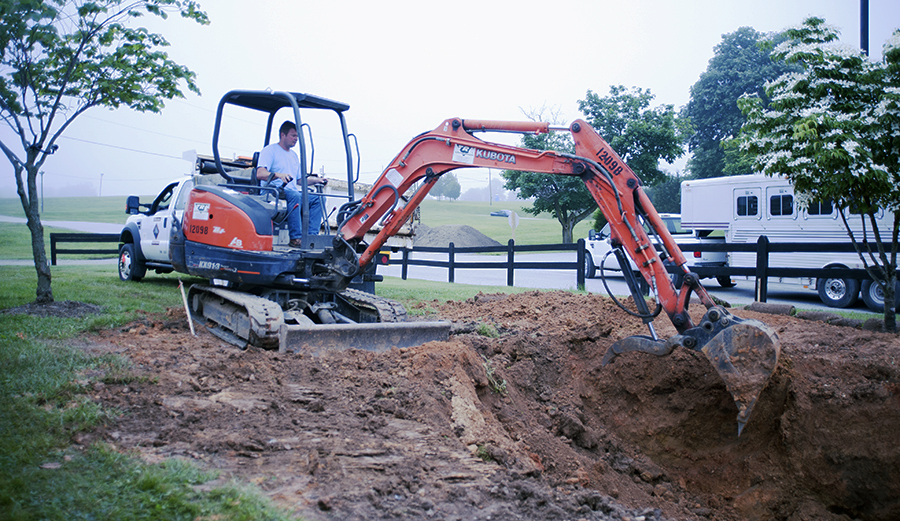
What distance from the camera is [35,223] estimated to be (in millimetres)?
7277

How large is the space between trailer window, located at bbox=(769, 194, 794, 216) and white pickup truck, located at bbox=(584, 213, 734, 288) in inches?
61.7

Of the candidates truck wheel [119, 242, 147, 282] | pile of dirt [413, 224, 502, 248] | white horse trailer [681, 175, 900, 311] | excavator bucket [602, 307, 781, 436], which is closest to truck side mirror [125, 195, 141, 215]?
truck wheel [119, 242, 147, 282]

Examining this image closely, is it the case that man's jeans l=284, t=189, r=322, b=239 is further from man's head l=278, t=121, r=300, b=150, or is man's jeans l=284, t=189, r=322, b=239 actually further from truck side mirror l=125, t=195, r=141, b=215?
truck side mirror l=125, t=195, r=141, b=215

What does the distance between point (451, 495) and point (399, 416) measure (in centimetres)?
110

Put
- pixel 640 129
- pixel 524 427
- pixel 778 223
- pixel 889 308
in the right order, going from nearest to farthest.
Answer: pixel 524 427 → pixel 889 308 → pixel 778 223 → pixel 640 129

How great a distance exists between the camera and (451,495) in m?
2.88

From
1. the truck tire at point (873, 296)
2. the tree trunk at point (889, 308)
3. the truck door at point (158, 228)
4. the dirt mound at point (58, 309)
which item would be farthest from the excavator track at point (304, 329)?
the truck tire at point (873, 296)

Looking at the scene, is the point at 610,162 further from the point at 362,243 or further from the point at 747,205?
the point at 747,205

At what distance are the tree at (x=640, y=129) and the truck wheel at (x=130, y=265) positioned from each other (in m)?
22.9

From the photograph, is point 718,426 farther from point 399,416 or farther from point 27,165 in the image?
point 27,165

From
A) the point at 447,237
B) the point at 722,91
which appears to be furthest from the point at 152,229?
the point at 722,91

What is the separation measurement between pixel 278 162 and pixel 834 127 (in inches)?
239

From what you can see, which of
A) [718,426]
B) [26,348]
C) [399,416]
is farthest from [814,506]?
[26,348]

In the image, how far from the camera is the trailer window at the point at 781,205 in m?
13.8
